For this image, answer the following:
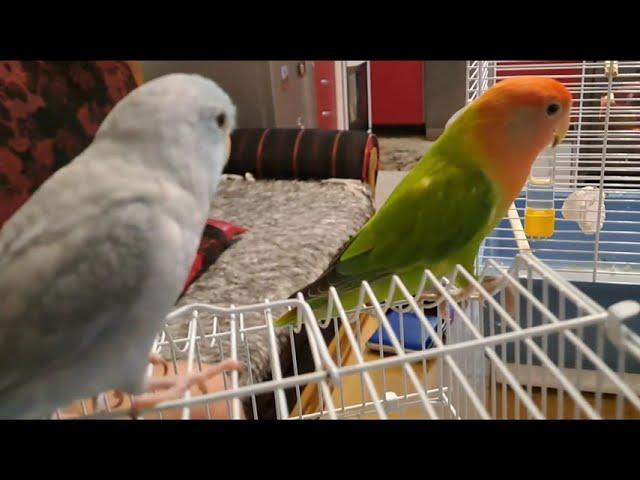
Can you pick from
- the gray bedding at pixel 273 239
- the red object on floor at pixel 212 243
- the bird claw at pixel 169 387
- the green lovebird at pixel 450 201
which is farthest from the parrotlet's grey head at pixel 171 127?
the red object on floor at pixel 212 243

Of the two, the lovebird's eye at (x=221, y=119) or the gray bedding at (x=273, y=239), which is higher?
the lovebird's eye at (x=221, y=119)

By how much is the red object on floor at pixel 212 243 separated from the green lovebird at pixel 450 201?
0.68 meters

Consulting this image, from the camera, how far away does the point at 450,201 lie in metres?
0.67

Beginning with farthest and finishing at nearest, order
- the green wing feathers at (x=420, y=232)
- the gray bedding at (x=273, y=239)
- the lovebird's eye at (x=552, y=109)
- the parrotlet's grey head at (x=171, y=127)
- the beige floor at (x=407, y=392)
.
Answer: the gray bedding at (x=273, y=239) → the beige floor at (x=407, y=392) → the green wing feathers at (x=420, y=232) → the lovebird's eye at (x=552, y=109) → the parrotlet's grey head at (x=171, y=127)

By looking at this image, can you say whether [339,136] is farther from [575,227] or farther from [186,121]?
[186,121]

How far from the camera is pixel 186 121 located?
390 mm

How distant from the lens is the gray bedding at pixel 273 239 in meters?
1.25

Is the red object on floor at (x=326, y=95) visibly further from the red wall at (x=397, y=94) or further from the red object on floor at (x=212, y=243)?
the red object on floor at (x=212, y=243)

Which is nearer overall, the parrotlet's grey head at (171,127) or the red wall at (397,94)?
the parrotlet's grey head at (171,127)

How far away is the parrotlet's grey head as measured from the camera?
0.39 meters

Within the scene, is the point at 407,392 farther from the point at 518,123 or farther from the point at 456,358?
the point at 518,123

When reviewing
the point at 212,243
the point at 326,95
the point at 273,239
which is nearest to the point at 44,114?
the point at 212,243

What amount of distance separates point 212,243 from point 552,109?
3.49ft

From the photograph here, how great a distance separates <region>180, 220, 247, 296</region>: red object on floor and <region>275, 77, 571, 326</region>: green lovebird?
68 centimetres
